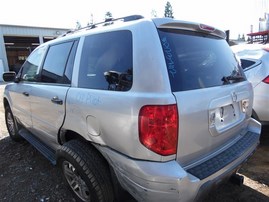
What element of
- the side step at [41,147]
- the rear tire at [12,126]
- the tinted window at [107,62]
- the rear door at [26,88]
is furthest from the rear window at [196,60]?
A: the rear tire at [12,126]

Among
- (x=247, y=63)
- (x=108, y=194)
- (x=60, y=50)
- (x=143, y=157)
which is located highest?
(x=60, y=50)

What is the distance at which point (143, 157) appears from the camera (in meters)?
1.96

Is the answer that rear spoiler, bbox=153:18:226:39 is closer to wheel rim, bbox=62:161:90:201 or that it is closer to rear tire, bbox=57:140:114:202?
rear tire, bbox=57:140:114:202

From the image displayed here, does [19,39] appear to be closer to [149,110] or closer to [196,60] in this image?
[196,60]

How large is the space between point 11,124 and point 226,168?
13.9 feet

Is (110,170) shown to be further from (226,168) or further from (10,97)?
(10,97)

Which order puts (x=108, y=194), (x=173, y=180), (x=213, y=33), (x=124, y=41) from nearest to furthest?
(x=173, y=180)
(x=124, y=41)
(x=108, y=194)
(x=213, y=33)

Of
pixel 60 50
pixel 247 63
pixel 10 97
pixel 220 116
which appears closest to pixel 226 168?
pixel 220 116

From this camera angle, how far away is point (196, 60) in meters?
2.29

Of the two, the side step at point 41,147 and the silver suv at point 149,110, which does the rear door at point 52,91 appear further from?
the side step at point 41,147

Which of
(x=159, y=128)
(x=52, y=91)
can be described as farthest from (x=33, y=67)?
(x=159, y=128)

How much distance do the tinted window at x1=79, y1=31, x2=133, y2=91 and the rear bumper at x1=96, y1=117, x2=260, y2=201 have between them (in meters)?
0.60

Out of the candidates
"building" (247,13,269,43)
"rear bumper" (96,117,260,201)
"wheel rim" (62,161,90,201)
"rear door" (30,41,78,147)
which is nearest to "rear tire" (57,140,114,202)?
"wheel rim" (62,161,90,201)

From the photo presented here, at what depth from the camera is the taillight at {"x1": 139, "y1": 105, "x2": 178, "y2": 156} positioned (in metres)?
1.90
